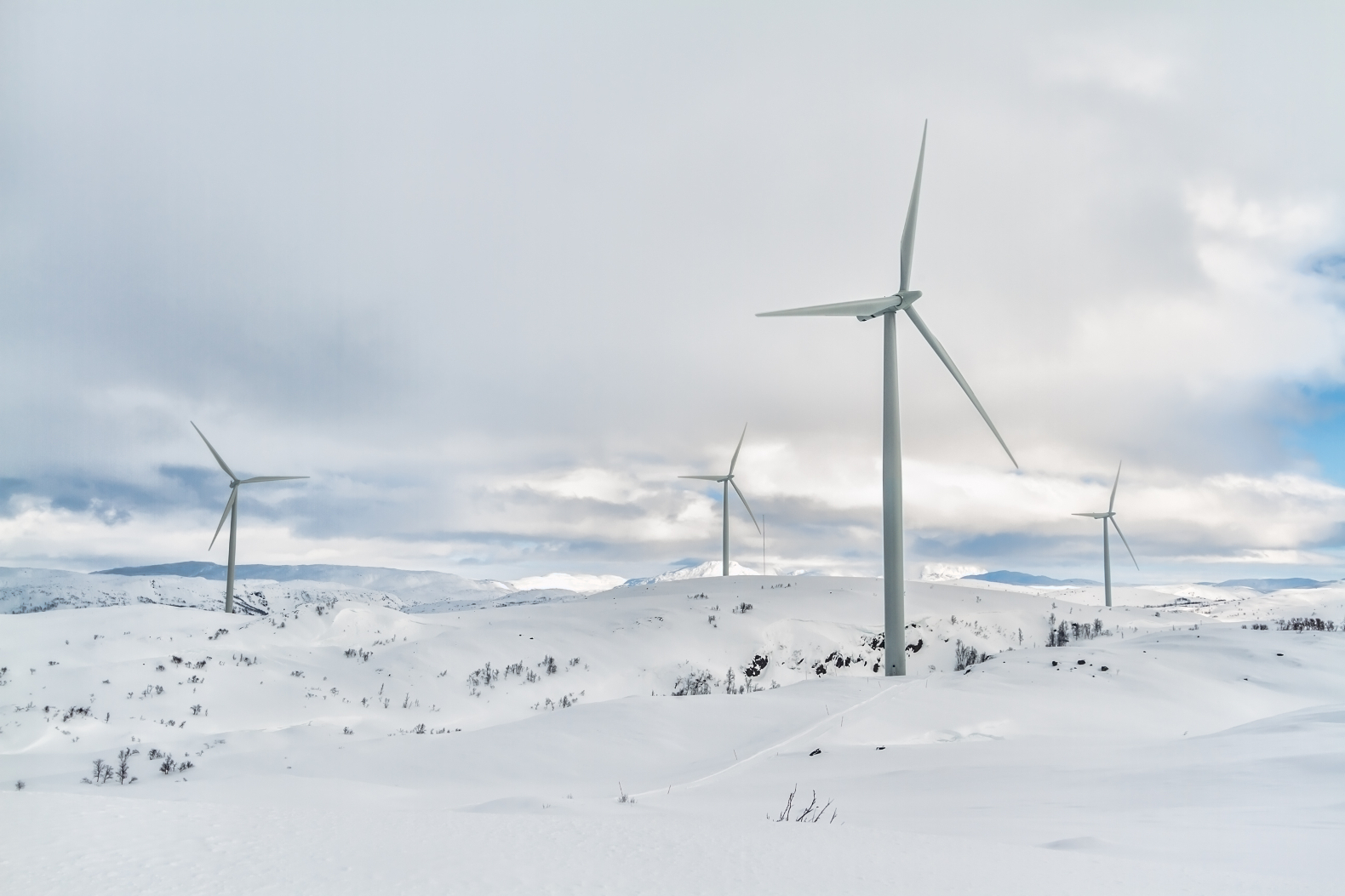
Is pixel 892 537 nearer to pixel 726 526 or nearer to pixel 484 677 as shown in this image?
pixel 484 677

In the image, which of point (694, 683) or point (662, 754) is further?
point (694, 683)

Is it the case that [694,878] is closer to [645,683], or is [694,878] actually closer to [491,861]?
[491,861]

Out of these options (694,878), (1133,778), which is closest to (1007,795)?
(1133,778)

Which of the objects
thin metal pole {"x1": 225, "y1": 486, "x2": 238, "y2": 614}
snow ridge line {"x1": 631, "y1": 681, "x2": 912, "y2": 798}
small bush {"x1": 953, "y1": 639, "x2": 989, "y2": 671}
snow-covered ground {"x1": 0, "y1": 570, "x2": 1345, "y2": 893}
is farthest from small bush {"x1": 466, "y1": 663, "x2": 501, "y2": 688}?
thin metal pole {"x1": 225, "y1": 486, "x2": 238, "y2": 614}

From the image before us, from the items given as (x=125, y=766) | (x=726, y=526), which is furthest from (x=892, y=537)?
(x=726, y=526)

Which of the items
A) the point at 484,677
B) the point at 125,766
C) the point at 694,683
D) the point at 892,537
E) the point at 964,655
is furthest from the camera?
the point at 964,655

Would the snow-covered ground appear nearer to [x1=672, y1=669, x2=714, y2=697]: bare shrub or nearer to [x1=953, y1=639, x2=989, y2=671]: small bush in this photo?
[x1=672, y1=669, x2=714, y2=697]: bare shrub

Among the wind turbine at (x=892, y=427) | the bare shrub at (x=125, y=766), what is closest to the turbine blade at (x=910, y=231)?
the wind turbine at (x=892, y=427)
